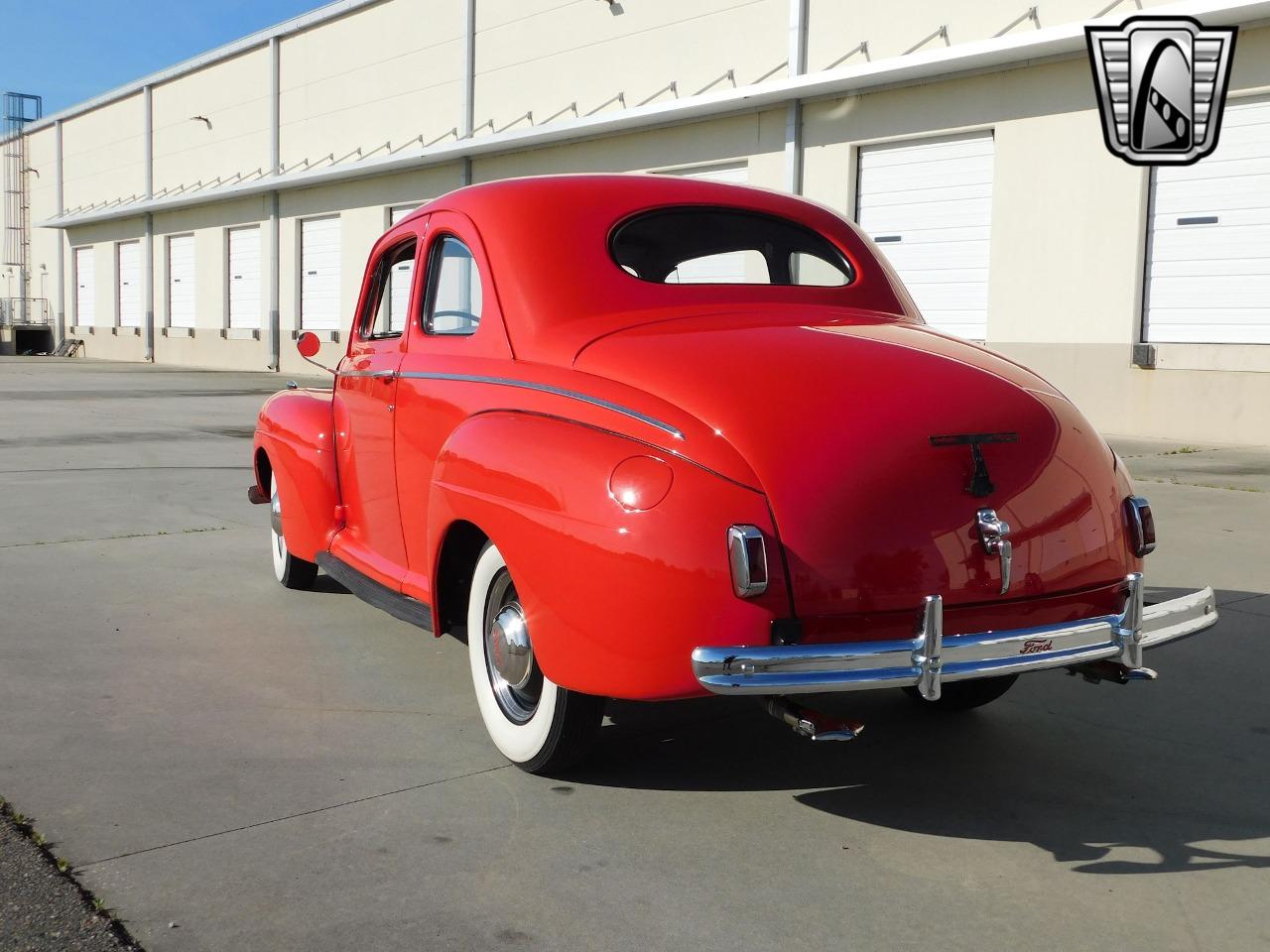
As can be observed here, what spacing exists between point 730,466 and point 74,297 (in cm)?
4502

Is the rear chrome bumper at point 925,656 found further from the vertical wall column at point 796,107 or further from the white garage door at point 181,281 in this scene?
the white garage door at point 181,281

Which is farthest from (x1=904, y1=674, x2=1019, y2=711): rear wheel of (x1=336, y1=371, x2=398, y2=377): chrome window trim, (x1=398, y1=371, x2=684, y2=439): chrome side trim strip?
(x1=336, y1=371, x2=398, y2=377): chrome window trim

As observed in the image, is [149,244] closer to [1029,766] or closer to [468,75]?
[468,75]

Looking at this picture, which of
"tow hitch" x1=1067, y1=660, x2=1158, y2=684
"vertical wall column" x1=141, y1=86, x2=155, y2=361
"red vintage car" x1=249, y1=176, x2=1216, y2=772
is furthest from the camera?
"vertical wall column" x1=141, y1=86, x2=155, y2=361

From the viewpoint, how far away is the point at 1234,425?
13.5 m

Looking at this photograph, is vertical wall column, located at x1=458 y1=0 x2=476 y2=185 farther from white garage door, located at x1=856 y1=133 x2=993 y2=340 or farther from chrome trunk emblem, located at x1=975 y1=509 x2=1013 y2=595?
chrome trunk emblem, located at x1=975 y1=509 x2=1013 y2=595

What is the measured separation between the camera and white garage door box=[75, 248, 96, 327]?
136 ft

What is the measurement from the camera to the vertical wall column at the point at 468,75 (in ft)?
80.6

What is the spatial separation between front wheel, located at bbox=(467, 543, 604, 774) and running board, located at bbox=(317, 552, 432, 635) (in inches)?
11.9

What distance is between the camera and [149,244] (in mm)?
37188

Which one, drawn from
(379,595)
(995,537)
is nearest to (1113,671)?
(995,537)

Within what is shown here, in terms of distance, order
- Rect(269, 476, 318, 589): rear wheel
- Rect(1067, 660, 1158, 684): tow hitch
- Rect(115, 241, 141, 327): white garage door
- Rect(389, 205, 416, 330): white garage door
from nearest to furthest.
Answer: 1. Rect(1067, 660, 1158, 684): tow hitch
2. Rect(389, 205, 416, 330): white garage door
3. Rect(269, 476, 318, 589): rear wheel
4. Rect(115, 241, 141, 327): white garage door

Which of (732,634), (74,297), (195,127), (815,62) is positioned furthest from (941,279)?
(74,297)

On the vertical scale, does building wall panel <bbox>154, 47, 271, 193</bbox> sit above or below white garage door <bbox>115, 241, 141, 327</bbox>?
above
